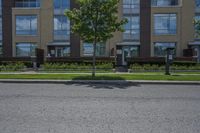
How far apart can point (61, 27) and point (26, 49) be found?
5.64 metres

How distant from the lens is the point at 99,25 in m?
20.7

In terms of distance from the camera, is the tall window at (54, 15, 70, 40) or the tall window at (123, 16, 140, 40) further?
the tall window at (54, 15, 70, 40)

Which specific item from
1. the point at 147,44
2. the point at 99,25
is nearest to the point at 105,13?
the point at 99,25

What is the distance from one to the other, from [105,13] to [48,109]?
12.6 m

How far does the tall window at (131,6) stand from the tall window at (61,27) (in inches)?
312

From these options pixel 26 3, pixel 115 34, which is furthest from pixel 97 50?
pixel 26 3

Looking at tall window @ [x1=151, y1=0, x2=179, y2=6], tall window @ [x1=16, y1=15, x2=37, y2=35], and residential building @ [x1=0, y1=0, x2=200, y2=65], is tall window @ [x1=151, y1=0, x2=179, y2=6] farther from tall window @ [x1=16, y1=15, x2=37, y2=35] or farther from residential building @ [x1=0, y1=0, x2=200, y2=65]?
tall window @ [x1=16, y1=15, x2=37, y2=35]

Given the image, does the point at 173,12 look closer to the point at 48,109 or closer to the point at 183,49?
the point at 183,49

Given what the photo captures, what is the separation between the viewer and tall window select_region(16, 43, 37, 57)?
42.5 m

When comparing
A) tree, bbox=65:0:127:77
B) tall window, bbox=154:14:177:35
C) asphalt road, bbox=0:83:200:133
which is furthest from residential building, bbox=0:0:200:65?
asphalt road, bbox=0:83:200:133

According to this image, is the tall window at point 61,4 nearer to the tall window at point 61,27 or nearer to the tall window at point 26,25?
the tall window at point 61,27

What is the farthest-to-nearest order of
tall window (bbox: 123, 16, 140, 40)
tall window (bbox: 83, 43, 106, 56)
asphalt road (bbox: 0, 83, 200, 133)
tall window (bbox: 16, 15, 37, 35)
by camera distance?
tall window (bbox: 16, 15, 37, 35) → tall window (bbox: 83, 43, 106, 56) → tall window (bbox: 123, 16, 140, 40) → asphalt road (bbox: 0, 83, 200, 133)

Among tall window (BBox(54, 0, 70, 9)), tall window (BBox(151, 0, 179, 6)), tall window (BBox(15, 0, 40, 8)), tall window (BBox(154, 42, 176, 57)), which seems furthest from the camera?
tall window (BBox(15, 0, 40, 8))

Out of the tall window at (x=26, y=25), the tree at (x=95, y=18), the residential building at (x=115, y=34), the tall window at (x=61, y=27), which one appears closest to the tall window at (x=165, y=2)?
the residential building at (x=115, y=34)
